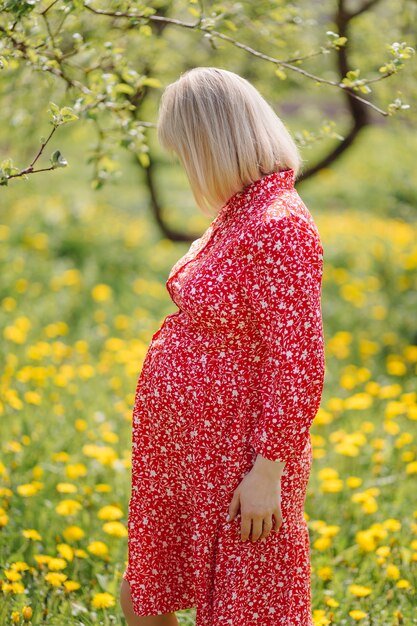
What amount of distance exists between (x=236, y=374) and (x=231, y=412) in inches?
3.4

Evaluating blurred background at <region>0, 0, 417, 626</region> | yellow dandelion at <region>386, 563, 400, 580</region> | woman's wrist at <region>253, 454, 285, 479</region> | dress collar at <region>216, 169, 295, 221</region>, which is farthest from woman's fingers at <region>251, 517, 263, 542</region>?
yellow dandelion at <region>386, 563, 400, 580</region>

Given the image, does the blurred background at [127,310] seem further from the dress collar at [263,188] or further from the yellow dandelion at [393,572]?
the dress collar at [263,188]

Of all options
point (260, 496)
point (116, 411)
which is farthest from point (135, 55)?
point (260, 496)

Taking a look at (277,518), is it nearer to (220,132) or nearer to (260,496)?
(260,496)

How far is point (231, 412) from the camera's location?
1.73 meters

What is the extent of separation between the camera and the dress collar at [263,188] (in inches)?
66.9

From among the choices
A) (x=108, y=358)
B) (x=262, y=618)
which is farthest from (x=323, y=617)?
(x=108, y=358)

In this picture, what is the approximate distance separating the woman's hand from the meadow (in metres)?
0.57

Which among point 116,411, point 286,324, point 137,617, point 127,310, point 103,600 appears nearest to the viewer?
point 286,324

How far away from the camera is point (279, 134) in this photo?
5.71 feet

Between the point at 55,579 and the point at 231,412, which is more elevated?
the point at 231,412

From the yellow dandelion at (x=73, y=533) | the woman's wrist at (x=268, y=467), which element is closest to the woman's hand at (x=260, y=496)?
the woman's wrist at (x=268, y=467)

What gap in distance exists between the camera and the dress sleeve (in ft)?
5.17

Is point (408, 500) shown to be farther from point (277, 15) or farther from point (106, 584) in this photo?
point (277, 15)
